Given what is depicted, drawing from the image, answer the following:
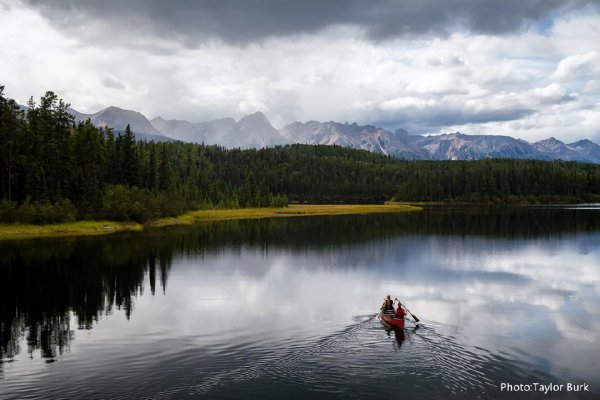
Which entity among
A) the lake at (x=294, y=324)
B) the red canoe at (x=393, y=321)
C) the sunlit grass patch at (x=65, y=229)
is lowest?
the lake at (x=294, y=324)

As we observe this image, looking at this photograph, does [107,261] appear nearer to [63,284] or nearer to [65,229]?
[63,284]

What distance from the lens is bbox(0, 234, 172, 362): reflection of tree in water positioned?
3981cm

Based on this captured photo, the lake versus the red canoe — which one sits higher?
the red canoe

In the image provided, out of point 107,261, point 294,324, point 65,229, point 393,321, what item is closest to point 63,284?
point 107,261

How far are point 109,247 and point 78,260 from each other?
16646 millimetres

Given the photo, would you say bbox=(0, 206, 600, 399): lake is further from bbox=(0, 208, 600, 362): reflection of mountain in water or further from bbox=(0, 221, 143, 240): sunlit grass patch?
bbox=(0, 221, 143, 240): sunlit grass patch

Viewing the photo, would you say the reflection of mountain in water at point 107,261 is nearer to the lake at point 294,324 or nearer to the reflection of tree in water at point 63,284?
the reflection of tree in water at point 63,284

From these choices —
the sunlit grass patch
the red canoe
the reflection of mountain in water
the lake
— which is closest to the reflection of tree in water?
the reflection of mountain in water

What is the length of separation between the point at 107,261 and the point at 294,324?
45977 mm

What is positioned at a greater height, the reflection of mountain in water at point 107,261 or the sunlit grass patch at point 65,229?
the sunlit grass patch at point 65,229

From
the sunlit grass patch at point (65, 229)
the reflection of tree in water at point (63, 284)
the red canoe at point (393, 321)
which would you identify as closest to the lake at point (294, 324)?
the reflection of tree in water at point (63, 284)

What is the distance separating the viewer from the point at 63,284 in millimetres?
59875

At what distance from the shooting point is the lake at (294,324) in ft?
94.2

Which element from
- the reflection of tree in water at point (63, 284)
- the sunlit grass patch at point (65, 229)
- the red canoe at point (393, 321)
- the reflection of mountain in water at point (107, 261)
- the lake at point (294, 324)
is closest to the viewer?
the lake at point (294, 324)
